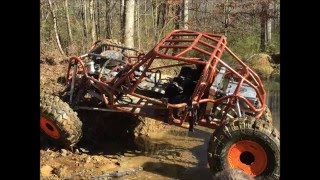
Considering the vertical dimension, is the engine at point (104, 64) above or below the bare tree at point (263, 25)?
below

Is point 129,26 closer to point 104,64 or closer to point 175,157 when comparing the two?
point 104,64

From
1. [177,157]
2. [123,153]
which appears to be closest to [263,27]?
[177,157]

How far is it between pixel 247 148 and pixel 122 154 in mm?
2278

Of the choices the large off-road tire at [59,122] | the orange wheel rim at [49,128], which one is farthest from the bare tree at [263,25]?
the orange wheel rim at [49,128]

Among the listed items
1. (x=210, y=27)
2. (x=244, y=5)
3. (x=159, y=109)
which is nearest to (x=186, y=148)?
(x=159, y=109)

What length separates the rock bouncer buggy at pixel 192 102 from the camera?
5.45 meters

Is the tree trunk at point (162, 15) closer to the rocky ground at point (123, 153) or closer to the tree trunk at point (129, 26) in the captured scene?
the tree trunk at point (129, 26)

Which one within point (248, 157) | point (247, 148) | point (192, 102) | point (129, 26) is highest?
point (129, 26)

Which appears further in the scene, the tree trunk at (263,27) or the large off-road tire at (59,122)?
the tree trunk at (263,27)

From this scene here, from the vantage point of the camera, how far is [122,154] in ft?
22.7
